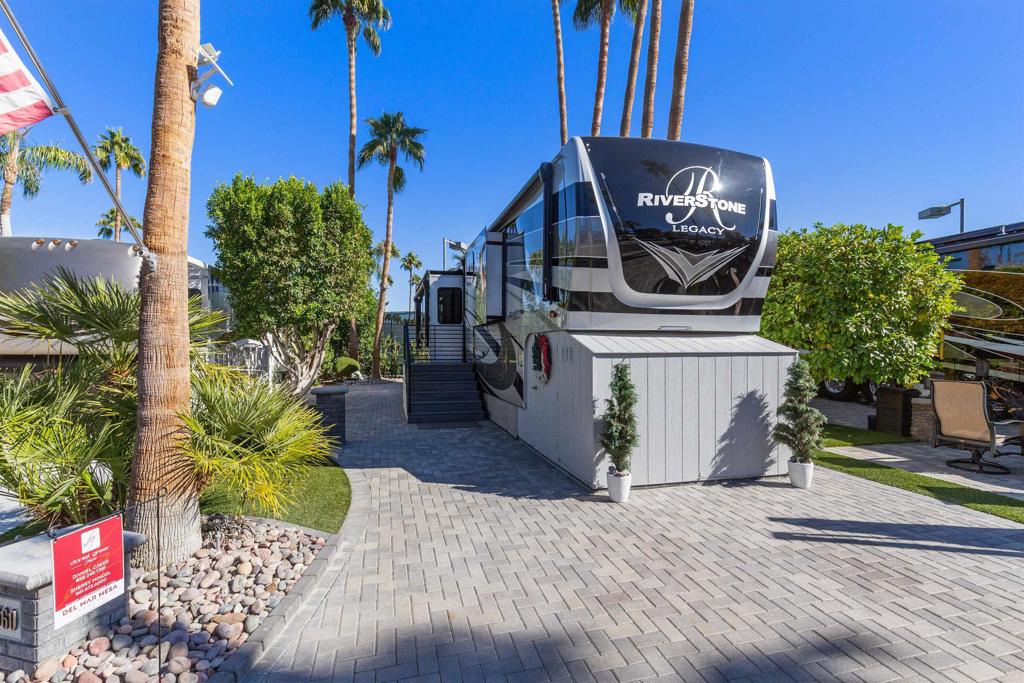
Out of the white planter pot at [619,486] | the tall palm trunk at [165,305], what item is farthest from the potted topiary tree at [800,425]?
the tall palm trunk at [165,305]

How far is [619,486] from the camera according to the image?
5.93 metres

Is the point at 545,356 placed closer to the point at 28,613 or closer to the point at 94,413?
the point at 94,413

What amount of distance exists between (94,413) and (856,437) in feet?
39.8

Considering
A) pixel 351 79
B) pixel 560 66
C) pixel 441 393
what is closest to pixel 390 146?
pixel 351 79

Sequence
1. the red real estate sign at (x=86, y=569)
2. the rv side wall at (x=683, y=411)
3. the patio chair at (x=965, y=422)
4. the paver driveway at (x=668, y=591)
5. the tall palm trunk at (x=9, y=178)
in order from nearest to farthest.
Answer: the red real estate sign at (x=86, y=569) → the paver driveway at (x=668, y=591) → the rv side wall at (x=683, y=411) → the patio chair at (x=965, y=422) → the tall palm trunk at (x=9, y=178)

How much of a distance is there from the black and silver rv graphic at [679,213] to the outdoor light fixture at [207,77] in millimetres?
4370

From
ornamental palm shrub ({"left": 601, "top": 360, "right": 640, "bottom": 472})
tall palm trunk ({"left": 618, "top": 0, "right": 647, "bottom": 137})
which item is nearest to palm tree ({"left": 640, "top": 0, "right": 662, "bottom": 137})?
tall palm trunk ({"left": 618, "top": 0, "right": 647, "bottom": 137})

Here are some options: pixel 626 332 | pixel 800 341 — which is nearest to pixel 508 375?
pixel 626 332

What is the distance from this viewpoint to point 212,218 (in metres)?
11.5

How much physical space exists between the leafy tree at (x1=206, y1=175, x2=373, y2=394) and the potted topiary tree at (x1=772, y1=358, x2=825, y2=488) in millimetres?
9982

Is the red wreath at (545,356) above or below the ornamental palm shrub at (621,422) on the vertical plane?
above

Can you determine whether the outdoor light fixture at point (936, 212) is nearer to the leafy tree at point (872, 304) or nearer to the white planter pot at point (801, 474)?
the leafy tree at point (872, 304)

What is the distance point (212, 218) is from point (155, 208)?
8.96 metres

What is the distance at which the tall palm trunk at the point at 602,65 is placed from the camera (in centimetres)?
1379
